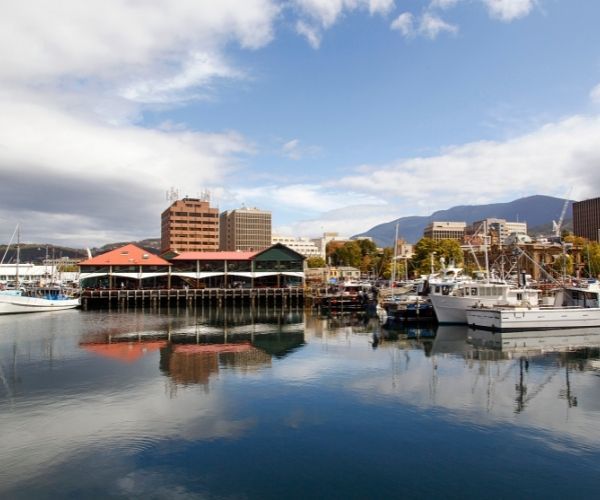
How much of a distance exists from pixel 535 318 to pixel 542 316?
819 mm

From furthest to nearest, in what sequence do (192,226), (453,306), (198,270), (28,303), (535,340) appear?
(192,226)
(198,270)
(28,303)
(453,306)
(535,340)

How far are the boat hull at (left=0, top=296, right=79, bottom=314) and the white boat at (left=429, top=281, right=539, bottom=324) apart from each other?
5602cm

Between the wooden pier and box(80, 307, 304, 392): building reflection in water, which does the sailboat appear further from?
box(80, 307, 304, 392): building reflection in water

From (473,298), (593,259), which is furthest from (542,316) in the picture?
(593,259)

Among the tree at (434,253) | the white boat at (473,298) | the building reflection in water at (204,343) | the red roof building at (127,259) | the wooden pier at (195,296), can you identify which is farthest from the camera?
the tree at (434,253)

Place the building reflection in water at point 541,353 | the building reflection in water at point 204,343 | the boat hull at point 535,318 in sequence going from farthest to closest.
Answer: the boat hull at point 535,318
the building reflection in water at point 204,343
the building reflection in water at point 541,353

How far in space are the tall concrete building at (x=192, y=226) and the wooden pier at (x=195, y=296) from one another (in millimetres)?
88793

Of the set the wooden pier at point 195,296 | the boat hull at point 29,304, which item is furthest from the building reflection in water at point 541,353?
the boat hull at point 29,304

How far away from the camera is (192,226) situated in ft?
555

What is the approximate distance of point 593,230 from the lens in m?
199

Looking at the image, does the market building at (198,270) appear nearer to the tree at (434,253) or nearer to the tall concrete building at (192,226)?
the tree at (434,253)

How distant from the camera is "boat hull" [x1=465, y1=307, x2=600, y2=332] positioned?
43.8 meters

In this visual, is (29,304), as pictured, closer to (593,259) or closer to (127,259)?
(127,259)

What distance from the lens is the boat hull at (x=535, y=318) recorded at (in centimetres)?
4375
